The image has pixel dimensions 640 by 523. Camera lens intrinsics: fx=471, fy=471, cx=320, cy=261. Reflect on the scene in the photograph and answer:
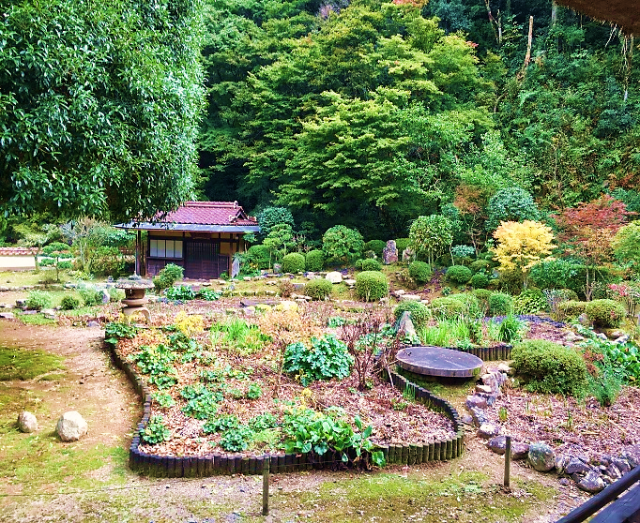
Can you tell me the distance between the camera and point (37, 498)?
11.9ft

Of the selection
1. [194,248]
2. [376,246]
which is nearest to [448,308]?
[376,246]

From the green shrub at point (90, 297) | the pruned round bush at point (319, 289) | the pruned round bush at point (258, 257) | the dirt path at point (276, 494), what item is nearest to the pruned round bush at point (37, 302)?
the green shrub at point (90, 297)

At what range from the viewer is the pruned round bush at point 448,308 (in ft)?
29.9

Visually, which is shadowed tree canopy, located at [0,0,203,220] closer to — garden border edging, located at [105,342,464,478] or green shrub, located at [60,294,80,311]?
garden border edging, located at [105,342,464,478]

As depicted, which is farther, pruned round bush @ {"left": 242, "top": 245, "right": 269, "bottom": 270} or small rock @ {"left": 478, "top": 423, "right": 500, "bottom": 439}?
pruned round bush @ {"left": 242, "top": 245, "right": 269, "bottom": 270}

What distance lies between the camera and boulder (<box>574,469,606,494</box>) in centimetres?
386

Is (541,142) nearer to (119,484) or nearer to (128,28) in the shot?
(128,28)

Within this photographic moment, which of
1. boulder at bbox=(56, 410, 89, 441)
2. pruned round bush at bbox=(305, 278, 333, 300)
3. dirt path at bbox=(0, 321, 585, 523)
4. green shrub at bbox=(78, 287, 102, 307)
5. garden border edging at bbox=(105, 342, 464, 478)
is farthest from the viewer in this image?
pruned round bush at bbox=(305, 278, 333, 300)

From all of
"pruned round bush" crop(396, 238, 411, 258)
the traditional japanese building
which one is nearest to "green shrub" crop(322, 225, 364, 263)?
"pruned round bush" crop(396, 238, 411, 258)

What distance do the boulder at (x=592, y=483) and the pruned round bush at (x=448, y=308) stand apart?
509 centimetres

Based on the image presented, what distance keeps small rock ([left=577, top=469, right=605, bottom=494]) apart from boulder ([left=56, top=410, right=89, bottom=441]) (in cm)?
466

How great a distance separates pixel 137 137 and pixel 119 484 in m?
4.16

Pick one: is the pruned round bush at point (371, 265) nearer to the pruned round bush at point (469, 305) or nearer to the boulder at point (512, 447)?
the pruned round bush at point (469, 305)

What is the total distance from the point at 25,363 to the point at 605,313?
10085 mm
